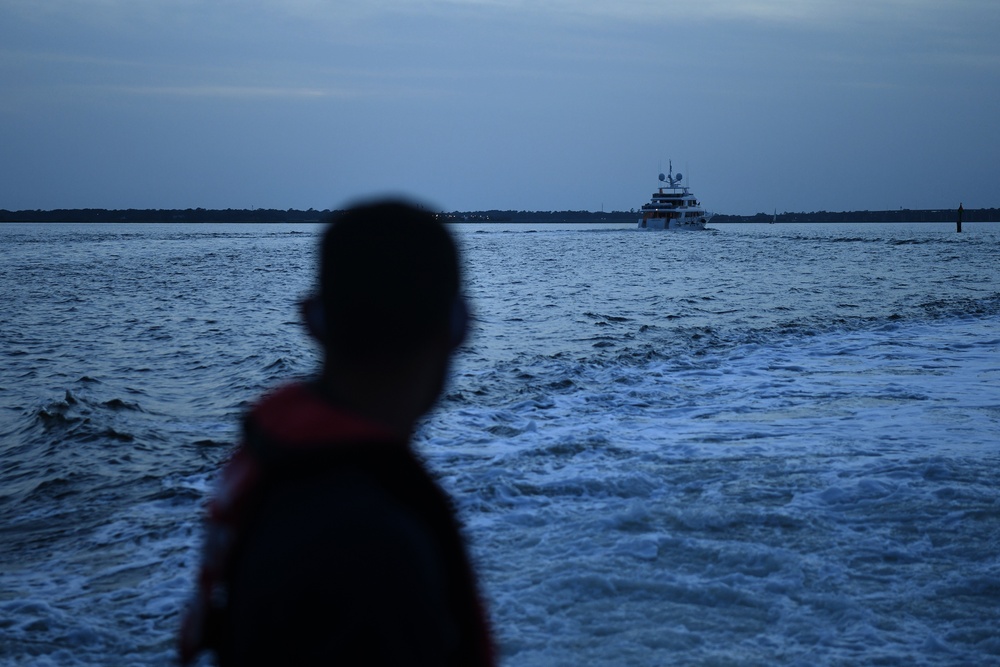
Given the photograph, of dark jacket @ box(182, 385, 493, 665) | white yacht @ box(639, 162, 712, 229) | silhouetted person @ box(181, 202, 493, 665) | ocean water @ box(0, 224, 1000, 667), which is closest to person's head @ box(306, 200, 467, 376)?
silhouetted person @ box(181, 202, 493, 665)

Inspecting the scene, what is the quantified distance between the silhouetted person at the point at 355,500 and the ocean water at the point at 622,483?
9.91ft

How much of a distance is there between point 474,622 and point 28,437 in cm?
892

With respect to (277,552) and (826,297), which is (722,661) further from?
(826,297)

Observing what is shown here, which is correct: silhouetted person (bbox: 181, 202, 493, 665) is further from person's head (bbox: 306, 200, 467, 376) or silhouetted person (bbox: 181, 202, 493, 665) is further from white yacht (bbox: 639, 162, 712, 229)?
white yacht (bbox: 639, 162, 712, 229)

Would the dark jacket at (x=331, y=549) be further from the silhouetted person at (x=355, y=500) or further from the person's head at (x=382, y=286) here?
the person's head at (x=382, y=286)

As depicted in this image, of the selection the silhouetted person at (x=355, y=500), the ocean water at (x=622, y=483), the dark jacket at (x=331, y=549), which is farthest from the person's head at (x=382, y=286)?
the ocean water at (x=622, y=483)

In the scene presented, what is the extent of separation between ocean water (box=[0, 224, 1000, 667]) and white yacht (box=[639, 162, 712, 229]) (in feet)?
320

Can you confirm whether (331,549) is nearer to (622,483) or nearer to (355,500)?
(355,500)

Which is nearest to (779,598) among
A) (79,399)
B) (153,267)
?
(79,399)

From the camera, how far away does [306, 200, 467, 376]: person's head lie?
1.27 metres

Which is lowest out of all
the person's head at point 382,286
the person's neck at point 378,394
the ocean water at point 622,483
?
the ocean water at point 622,483

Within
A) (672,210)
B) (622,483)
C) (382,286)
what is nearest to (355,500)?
(382,286)

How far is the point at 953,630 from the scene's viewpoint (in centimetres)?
411

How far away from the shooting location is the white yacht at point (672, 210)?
369 feet
